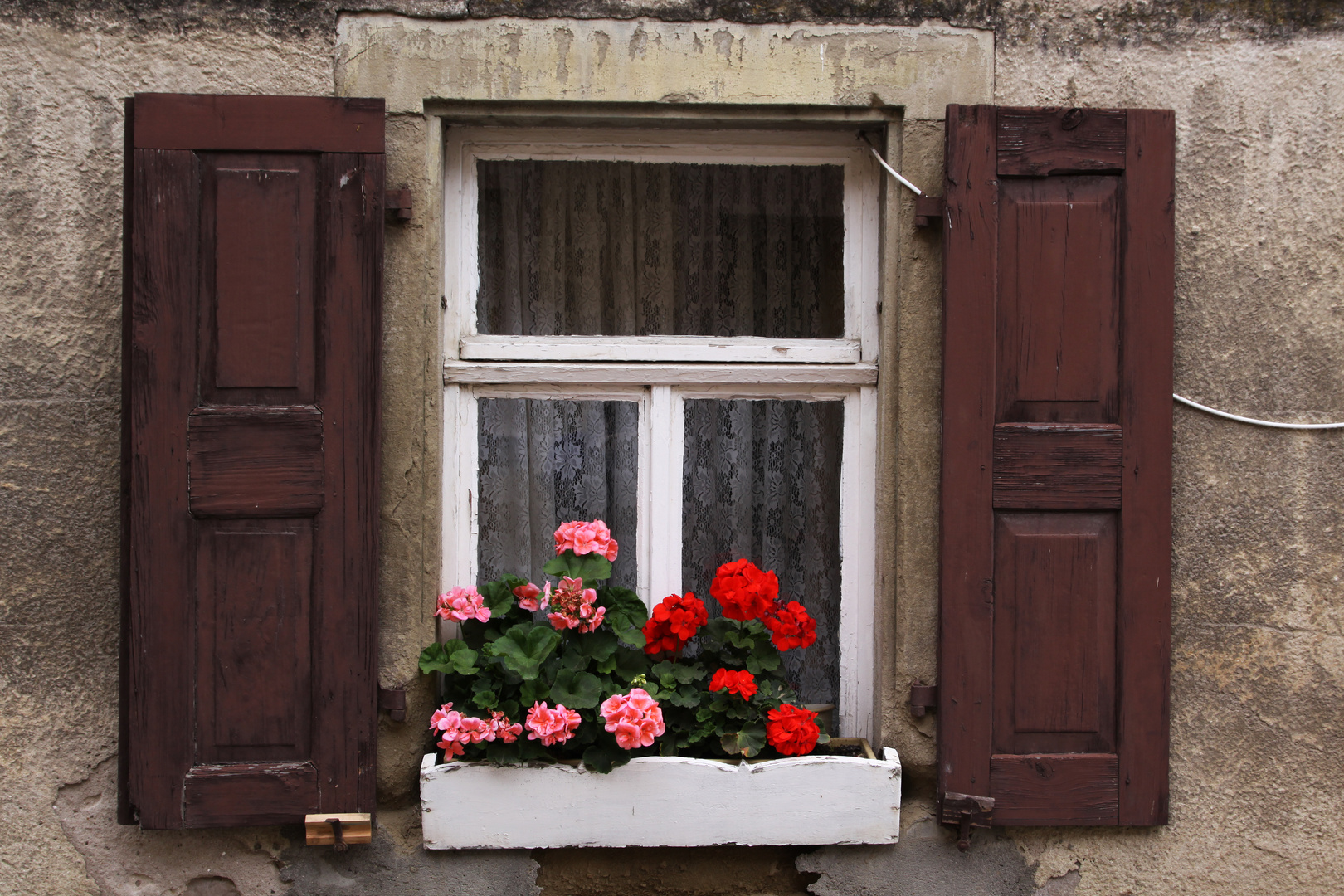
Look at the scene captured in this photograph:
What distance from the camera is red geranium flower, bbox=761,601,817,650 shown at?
6.97 feet

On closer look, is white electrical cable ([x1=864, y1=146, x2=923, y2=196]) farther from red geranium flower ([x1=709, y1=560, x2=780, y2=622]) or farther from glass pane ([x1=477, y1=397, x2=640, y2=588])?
red geranium flower ([x1=709, y1=560, x2=780, y2=622])

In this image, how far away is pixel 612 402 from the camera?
235 cm

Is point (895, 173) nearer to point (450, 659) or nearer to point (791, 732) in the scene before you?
point (791, 732)

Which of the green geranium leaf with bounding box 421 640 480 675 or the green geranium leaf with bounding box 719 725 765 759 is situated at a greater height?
the green geranium leaf with bounding box 421 640 480 675

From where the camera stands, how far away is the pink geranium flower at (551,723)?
1993 mm

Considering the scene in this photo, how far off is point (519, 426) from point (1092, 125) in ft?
4.86

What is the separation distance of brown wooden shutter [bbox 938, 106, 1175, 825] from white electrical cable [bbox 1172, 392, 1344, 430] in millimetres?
137

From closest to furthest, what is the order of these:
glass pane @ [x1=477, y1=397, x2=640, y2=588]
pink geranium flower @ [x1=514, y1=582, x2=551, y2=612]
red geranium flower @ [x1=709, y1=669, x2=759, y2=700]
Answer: red geranium flower @ [x1=709, y1=669, x2=759, y2=700], pink geranium flower @ [x1=514, y1=582, x2=551, y2=612], glass pane @ [x1=477, y1=397, x2=640, y2=588]

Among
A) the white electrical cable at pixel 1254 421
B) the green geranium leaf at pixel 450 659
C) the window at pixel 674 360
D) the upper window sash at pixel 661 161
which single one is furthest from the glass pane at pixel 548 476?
the white electrical cable at pixel 1254 421

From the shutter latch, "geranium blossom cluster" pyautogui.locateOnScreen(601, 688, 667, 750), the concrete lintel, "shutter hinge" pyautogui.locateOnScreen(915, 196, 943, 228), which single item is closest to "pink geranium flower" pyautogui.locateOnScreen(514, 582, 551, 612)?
"geranium blossom cluster" pyautogui.locateOnScreen(601, 688, 667, 750)

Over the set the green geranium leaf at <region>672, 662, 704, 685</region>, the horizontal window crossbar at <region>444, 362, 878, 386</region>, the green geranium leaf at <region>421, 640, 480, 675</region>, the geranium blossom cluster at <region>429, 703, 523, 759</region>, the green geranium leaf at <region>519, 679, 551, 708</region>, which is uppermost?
the horizontal window crossbar at <region>444, 362, 878, 386</region>

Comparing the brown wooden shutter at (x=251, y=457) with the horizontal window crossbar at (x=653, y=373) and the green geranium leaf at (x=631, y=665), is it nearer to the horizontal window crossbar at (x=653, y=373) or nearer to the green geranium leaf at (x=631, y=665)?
the horizontal window crossbar at (x=653, y=373)

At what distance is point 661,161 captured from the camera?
2.35 m

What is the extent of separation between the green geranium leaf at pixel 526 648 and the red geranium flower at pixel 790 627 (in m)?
0.48
